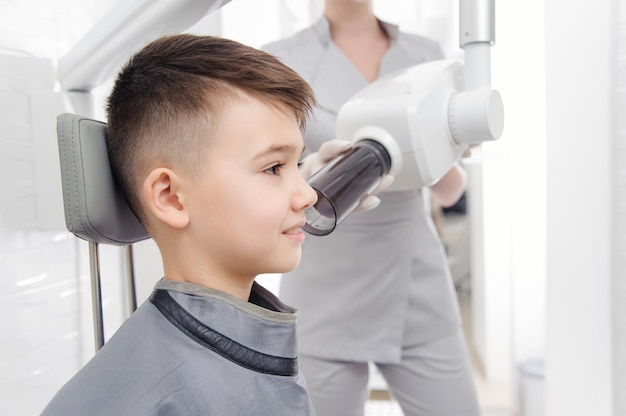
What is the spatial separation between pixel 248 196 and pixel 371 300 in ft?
1.88

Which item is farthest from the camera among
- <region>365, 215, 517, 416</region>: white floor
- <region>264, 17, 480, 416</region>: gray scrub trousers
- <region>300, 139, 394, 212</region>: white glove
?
<region>365, 215, 517, 416</region>: white floor

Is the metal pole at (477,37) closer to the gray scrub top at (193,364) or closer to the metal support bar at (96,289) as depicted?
the gray scrub top at (193,364)

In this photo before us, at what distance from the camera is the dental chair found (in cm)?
57

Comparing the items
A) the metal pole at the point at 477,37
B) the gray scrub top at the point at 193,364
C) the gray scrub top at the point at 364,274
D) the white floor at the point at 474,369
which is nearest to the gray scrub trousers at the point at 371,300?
the gray scrub top at the point at 364,274

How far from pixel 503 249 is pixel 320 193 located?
1772 millimetres

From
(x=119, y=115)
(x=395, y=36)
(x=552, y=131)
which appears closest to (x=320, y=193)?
(x=119, y=115)

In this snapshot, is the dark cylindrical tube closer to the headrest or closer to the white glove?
the white glove

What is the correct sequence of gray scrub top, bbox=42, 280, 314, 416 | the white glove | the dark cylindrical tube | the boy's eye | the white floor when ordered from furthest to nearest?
the white floor, the white glove, the dark cylindrical tube, the boy's eye, gray scrub top, bbox=42, 280, 314, 416

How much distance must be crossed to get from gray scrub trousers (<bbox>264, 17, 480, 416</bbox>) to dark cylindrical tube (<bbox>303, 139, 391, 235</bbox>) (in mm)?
263

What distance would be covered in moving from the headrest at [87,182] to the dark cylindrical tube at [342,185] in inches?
10.1

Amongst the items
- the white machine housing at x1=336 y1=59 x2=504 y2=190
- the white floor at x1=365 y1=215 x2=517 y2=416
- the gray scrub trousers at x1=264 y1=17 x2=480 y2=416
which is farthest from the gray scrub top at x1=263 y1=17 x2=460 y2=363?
the white floor at x1=365 y1=215 x2=517 y2=416

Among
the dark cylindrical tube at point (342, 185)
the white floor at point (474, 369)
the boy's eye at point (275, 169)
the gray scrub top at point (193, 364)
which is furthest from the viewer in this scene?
the white floor at point (474, 369)

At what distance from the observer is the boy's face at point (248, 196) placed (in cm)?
60

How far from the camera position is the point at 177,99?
0.61 m
